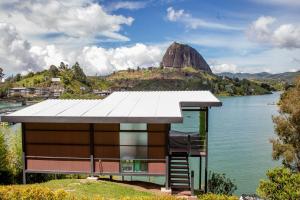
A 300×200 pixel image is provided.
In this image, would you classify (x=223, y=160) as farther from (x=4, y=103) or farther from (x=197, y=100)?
(x=4, y=103)

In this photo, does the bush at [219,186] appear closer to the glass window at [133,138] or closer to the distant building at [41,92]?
the glass window at [133,138]

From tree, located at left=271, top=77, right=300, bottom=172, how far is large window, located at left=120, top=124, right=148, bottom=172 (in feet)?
27.4

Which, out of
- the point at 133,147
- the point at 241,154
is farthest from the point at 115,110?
the point at 241,154

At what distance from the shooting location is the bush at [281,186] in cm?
1322

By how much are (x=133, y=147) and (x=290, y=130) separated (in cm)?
951

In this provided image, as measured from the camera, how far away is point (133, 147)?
18.5 meters

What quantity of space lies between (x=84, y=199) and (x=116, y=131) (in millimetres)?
7109

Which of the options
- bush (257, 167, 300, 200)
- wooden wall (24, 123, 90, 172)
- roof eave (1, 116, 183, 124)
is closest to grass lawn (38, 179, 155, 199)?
wooden wall (24, 123, 90, 172)

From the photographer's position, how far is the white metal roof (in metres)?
17.1

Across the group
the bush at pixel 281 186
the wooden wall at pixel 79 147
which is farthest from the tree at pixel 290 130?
the wooden wall at pixel 79 147

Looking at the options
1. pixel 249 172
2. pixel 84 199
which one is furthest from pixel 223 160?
pixel 84 199

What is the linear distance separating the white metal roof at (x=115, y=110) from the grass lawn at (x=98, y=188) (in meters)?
3.14

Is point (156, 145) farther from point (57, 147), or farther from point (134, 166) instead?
point (57, 147)

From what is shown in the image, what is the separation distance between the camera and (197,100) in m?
19.8
